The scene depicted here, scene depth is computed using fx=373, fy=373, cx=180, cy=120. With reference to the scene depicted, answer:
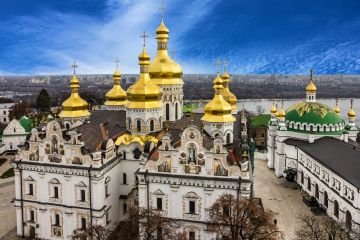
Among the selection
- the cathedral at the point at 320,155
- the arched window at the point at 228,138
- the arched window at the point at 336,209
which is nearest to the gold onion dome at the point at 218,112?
the arched window at the point at 228,138

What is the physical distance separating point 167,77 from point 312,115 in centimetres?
1157

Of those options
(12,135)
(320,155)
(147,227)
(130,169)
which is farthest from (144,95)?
(12,135)

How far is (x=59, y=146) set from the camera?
1802cm

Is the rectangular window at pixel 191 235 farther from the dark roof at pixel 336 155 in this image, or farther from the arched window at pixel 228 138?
the dark roof at pixel 336 155

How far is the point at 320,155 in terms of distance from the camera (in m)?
24.0

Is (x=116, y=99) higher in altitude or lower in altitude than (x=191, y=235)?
higher

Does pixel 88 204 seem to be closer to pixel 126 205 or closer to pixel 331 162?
pixel 126 205

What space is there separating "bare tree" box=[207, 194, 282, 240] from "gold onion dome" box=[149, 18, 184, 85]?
→ 11.2m

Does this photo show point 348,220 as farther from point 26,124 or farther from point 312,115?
point 26,124

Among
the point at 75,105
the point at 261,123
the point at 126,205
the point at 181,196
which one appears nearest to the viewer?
the point at 181,196

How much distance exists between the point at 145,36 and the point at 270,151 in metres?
15.5

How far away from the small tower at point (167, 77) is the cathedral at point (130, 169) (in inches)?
79.4

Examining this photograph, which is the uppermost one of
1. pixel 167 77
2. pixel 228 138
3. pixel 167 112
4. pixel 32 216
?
pixel 167 77

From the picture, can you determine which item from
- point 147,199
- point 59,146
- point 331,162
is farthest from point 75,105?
point 331,162
